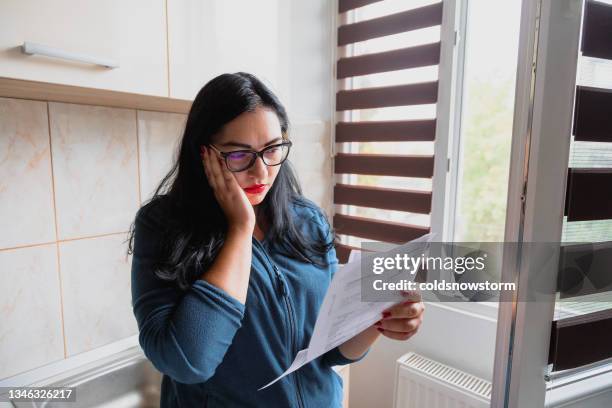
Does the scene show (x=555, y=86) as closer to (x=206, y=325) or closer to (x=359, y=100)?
(x=206, y=325)

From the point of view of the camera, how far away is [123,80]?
812 millimetres

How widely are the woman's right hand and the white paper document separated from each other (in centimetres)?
21

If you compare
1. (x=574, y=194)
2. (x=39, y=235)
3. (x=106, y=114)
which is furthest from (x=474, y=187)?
(x=39, y=235)

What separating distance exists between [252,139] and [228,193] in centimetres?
12

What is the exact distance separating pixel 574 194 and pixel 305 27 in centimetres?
131

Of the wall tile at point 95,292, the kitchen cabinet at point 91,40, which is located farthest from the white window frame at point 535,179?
the wall tile at point 95,292

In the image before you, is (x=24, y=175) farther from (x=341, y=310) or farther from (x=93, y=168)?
(x=341, y=310)

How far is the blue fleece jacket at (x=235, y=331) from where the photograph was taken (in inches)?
24.4

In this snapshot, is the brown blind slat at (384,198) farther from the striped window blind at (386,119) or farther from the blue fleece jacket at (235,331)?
the blue fleece jacket at (235,331)

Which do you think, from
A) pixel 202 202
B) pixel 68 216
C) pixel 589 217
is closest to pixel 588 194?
pixel 589 217

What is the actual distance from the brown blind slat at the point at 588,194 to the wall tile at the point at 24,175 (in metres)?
1.23

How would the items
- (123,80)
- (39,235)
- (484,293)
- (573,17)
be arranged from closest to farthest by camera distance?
(573,17) → (123,80) → (39,235) → (484,293)

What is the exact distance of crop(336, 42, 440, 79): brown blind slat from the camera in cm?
139

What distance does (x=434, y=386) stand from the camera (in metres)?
1.28
